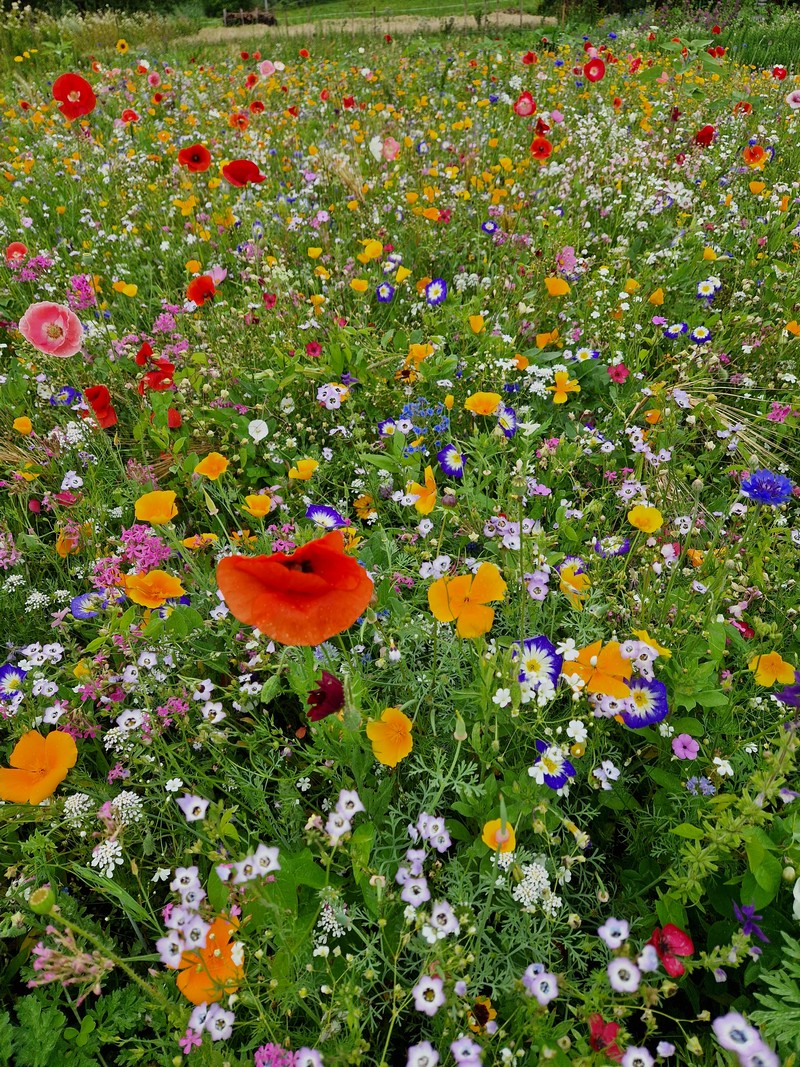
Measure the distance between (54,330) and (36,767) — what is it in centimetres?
160

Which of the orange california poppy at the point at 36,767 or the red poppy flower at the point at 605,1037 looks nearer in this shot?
the red poppy flower at the point at 605,1037

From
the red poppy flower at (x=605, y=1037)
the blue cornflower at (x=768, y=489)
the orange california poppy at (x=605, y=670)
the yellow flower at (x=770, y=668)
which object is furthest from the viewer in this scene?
the blue cornflower at (x=768, y=489)

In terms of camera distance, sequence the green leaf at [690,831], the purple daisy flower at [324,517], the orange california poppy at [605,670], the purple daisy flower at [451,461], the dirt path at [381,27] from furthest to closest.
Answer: the dirt path at [381,27], the purple daisy flower at [451,461], the purple daisy flower at [324,517], the orange california poppy at [605,670], the green leaf at [690,831]

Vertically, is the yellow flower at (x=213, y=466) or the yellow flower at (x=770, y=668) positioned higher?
the yellow flower at (x=213, y=466)

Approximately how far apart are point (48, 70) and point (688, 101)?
8658mm

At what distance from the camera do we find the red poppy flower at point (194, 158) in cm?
→ 357

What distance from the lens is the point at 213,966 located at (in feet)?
3.97

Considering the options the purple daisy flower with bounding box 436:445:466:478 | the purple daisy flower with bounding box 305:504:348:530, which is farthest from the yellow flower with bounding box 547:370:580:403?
the purple daisy flower with bounding box 305:504:348:530

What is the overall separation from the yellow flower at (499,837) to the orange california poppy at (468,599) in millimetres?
381

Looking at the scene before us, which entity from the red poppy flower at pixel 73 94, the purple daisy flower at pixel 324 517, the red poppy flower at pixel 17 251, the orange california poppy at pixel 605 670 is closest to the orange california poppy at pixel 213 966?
the orange california poppy at pixel 605 670

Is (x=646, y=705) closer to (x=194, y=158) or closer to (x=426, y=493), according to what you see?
(x=426, y=493)

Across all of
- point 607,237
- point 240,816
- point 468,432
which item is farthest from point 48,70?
point 240,816

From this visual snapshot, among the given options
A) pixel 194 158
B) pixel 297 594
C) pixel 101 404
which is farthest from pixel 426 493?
pixel 194 158

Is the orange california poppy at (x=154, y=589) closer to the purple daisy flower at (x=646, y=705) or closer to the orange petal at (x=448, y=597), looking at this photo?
the orange petal at (x=448, y=597)
